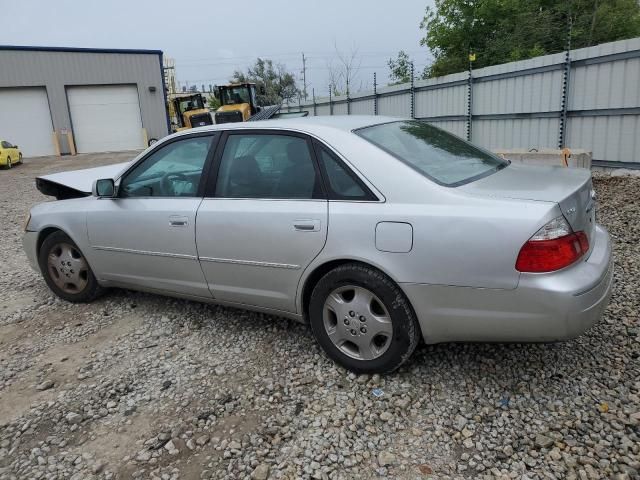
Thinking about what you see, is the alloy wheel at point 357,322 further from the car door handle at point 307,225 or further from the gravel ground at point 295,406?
the car door handle at point 307,225

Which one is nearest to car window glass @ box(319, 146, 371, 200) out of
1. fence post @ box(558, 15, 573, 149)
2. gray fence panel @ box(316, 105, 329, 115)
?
fence post @ box(558, 15, 573, 149)

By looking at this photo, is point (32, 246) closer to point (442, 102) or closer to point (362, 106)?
point (442, 102)

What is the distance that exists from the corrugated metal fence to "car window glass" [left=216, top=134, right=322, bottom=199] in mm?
7027

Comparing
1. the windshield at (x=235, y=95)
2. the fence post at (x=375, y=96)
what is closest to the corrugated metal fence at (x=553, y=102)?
the fence post at (x=375, y=96)

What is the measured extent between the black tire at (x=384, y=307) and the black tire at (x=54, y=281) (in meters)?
2.32

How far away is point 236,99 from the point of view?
21750mm

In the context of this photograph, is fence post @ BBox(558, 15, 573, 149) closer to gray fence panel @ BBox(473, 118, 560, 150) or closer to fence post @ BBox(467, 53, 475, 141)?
gray fence panel @ BBox(473, 118, 560, 150)

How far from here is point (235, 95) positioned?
2175 centimetres

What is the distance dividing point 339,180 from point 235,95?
20048mm

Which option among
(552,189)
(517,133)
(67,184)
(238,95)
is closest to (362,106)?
(238,95)

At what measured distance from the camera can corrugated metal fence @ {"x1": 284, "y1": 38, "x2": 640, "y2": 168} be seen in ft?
26.4

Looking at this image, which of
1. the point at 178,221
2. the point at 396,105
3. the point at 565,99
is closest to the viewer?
the point at 178,221

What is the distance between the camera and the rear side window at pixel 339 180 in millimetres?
2854

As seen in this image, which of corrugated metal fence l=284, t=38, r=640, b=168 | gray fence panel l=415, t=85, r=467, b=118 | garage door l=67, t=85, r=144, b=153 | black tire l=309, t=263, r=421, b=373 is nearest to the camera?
black tire l=309, t=263, r=421, b=373
